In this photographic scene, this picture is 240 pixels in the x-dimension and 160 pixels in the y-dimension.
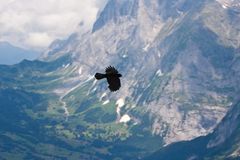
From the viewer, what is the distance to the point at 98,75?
408 feet

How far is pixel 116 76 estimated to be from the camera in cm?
12456

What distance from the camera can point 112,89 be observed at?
124812 mm

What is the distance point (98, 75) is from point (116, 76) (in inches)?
148

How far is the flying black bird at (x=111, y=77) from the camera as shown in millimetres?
123938

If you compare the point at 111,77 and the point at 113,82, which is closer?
the point at 111,77

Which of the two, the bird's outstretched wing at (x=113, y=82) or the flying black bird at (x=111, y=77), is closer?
the flying black bird at (x=111, y=77)

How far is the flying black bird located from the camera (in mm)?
123938

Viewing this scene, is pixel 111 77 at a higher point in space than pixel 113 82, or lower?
higher

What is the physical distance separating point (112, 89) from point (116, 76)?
2.85 metres

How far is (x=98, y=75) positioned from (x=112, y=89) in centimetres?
416

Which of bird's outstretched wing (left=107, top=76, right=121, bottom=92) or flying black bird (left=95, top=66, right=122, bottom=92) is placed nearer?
flying black bird (left=95, top=66, right=122, bottom=92)

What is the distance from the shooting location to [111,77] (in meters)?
124
